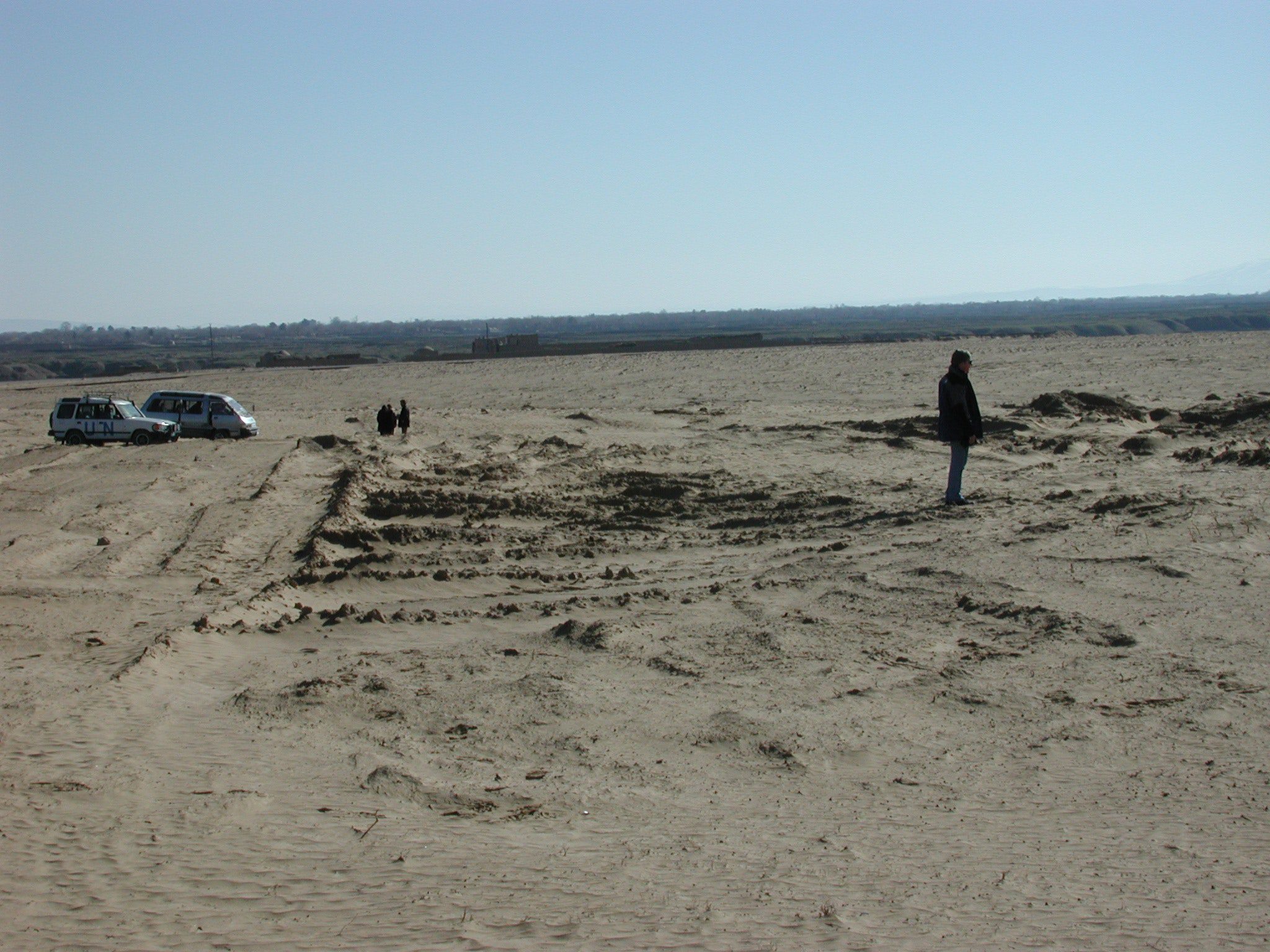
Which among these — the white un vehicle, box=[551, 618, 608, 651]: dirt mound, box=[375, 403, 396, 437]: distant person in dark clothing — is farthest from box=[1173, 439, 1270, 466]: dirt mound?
the white un vehicle

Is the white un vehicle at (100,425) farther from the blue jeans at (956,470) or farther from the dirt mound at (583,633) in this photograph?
the dirt mound at (583,633)

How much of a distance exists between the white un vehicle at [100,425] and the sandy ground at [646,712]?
971 centimetres

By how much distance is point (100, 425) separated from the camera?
2641 cm

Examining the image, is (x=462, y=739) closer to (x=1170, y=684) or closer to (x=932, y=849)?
(x=932, y=849)

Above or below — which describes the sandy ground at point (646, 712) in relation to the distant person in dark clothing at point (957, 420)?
below

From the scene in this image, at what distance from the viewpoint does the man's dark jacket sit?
14.2m

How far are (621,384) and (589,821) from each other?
3550 cm

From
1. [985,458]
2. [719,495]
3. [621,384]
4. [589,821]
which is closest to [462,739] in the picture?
[589,821]

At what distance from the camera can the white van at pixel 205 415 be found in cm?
2767

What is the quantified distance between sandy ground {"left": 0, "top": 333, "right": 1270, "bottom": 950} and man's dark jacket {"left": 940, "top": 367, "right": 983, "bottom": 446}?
1.01 m

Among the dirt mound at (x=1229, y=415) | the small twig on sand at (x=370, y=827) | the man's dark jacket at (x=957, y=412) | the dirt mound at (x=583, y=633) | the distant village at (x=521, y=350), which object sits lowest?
the small twig on sand at (x=370, y=827)

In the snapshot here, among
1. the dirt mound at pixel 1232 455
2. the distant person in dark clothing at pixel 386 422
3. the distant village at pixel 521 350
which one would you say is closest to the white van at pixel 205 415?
the distant person in dark clothing at pixel 386 422

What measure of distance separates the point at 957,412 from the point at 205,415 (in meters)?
19.8

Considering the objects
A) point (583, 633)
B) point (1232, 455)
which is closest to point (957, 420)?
point (1232, 455)
